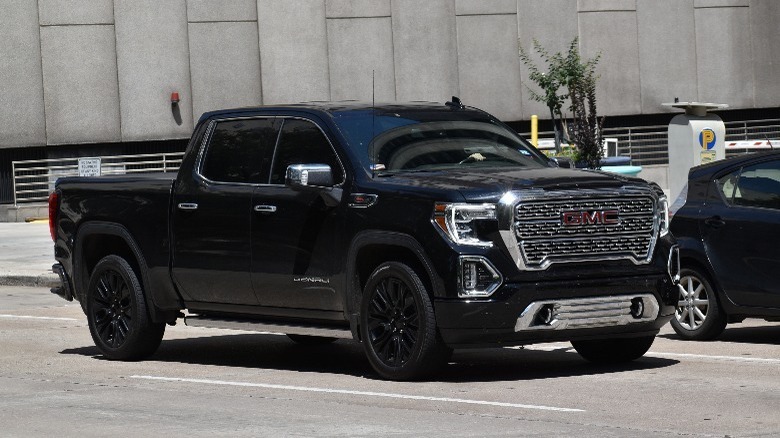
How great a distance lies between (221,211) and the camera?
A: 1173 cm

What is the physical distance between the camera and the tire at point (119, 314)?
1241cm

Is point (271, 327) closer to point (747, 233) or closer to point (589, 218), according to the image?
point (589, 218)

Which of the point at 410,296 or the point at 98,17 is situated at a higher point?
the point at 98,17

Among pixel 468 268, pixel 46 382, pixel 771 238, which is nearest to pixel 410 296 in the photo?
pixel 468 268

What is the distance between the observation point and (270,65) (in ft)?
132

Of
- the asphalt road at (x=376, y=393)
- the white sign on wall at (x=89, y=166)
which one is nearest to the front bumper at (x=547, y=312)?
the asphalt road at (x=376, y=393)

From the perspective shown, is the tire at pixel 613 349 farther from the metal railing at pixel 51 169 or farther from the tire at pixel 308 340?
the metal railing at pixel 51 169

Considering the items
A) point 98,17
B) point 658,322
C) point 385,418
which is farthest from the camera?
point 98,17

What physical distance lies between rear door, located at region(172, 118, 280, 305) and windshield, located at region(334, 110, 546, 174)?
2.64ft

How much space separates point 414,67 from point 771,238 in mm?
29324

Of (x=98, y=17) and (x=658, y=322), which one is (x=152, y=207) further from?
(x=98, y=17)

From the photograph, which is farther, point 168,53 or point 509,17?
point 509,17

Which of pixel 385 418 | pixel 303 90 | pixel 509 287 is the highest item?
pixel 303 90

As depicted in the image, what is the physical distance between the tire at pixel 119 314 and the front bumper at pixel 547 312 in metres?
3.19
